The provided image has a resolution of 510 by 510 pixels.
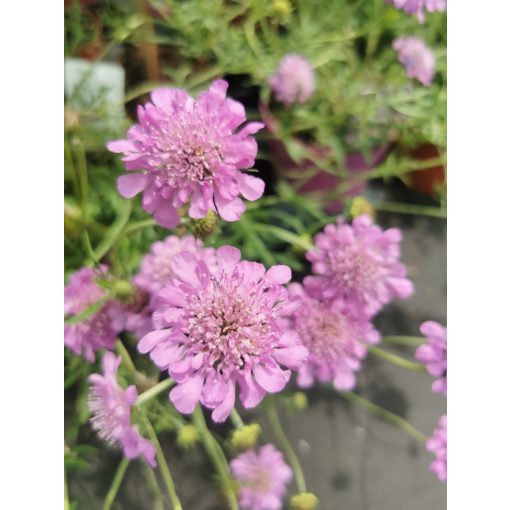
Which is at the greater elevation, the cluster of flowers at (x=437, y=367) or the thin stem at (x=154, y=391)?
the thin stem at (x=154, y=391)

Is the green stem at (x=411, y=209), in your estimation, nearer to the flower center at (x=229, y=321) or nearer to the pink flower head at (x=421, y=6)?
the pink flower head at (x=421, y=6)

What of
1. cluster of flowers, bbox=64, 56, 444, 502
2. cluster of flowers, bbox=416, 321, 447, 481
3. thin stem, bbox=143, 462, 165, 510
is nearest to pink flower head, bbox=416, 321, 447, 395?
cluster of flowers, bbox=416, 321, 447, 481

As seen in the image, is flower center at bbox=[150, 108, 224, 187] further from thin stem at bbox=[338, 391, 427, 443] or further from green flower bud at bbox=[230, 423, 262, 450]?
thin stem at bbox=[338, 391, 427, 443]

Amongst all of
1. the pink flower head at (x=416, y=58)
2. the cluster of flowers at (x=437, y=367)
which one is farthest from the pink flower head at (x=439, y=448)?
the pink flower head at (x=416, y=58)

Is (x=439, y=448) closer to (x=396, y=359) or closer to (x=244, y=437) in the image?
(x=396, y=359)

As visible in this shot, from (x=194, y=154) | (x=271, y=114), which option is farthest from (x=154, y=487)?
(x=271, y=114)
